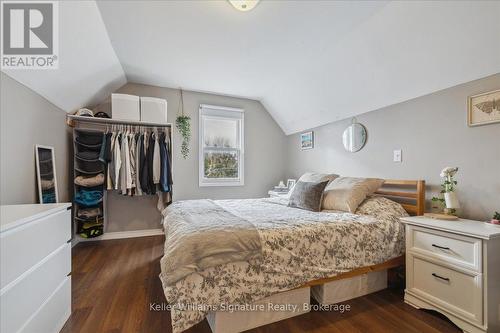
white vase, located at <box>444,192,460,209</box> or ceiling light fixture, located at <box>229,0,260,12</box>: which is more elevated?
ceiling light fixture, located at <box>229,0,260,12</box>

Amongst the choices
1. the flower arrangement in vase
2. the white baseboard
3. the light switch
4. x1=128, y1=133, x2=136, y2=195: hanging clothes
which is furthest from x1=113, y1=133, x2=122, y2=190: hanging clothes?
the flower arrangement in vase

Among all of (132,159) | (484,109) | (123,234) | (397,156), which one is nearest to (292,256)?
(397,156)

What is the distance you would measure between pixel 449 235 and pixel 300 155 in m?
2.74

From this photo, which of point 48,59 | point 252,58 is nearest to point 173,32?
point 252,58

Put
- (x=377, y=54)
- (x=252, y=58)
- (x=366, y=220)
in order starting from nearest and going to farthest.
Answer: (x=366, y=220)
(x=377, y=54)
(x=252, y=58)

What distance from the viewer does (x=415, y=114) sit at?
7.52 feet

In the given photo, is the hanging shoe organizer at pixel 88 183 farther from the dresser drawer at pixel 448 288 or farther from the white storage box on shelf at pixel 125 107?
the dresser drawer at pixel 448 288

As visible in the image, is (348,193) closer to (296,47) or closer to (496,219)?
(496,219)

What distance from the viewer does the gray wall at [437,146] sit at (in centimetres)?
175

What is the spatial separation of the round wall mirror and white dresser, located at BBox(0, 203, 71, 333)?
3177 mm

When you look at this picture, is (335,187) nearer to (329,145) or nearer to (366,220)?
(366,220)

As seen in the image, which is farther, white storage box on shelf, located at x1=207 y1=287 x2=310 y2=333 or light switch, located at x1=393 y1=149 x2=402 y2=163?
light switch, located at x1=393 y1=149 x2=402 y2=163

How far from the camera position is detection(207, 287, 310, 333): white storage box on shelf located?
142 centimetres

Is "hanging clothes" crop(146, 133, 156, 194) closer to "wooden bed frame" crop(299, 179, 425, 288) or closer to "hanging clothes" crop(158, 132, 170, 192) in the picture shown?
"hanging clothes" crop(158, 132, 170, 192)
